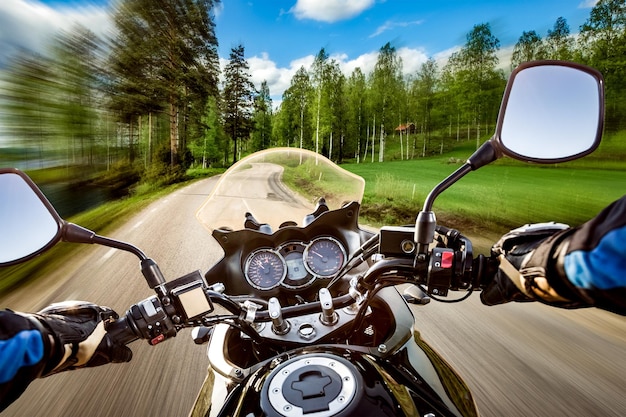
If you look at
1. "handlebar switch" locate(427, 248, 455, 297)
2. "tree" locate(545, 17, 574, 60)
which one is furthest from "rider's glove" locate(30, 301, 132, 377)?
"tree" locate(545, 17, 574, 60)

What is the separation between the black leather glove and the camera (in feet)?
3.07

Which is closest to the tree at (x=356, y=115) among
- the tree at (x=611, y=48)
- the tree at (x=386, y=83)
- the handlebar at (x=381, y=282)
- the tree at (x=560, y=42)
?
the tree at (x=386, y=83)

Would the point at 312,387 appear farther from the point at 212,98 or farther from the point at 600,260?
the point at 212,98

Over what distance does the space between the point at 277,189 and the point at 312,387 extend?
5.40 feet

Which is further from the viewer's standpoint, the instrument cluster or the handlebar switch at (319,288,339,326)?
the instrument cluster

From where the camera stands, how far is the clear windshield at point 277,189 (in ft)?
8.48

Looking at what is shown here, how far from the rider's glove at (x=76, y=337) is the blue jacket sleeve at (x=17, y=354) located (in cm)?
4

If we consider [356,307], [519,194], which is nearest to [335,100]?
[519,194]

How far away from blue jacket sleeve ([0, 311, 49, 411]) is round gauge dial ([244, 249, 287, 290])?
1.23m

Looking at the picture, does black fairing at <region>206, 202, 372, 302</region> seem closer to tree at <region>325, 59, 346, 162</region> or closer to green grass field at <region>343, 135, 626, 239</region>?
green grass field at <region>343, 135, 626, 239</region>

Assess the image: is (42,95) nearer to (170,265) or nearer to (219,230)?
(170,265)

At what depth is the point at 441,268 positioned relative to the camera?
1.23 m

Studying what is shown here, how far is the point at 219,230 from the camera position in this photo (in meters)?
2.31

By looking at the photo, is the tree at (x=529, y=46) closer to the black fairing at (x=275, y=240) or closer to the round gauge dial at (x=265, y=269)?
the black fairing at (x=275, y=240)
